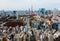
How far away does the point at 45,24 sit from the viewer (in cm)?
204

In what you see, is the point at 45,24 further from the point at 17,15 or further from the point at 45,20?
the point at 17,15

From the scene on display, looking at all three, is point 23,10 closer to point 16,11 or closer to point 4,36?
point 16,11

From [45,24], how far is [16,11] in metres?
0.50

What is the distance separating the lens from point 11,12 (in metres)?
2.06

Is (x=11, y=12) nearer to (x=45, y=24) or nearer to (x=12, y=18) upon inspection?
(x=12, y=18)

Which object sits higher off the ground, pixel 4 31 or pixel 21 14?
pixel 21 14

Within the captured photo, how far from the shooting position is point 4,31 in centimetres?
200
